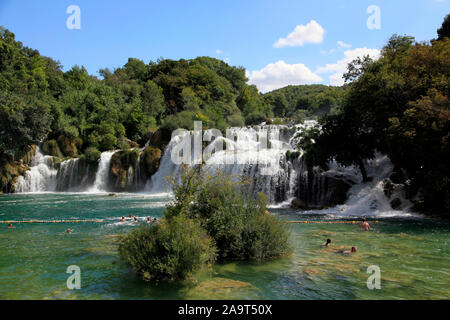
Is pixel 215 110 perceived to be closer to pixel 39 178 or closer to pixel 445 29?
pixel 39 178

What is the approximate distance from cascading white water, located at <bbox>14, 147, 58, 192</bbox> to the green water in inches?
930

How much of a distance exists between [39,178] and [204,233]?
112ft

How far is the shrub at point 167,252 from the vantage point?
23.9ft

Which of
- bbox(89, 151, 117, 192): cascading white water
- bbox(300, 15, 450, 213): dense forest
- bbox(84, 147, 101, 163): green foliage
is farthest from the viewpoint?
bbox(84, 147, 101, 163): green foliage

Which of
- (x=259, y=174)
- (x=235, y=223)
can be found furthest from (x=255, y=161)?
(x=235, y=223)

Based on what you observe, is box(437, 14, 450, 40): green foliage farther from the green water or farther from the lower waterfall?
the green water

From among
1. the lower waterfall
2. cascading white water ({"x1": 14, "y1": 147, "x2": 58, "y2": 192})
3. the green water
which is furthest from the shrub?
cascading white water ({"x1": 14, "y1": 147, "x2": 58, "y2": 192})

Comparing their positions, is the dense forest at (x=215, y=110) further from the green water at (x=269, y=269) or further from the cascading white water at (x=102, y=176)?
the green water at (x=269, y=269)

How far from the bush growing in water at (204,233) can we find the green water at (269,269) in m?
0.42

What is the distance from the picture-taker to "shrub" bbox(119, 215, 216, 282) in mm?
7277

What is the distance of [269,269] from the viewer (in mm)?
8680

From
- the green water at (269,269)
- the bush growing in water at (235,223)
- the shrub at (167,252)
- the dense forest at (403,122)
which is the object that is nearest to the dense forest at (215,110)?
the dense forest at (403,122)
